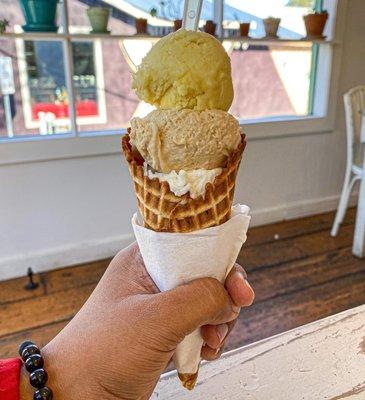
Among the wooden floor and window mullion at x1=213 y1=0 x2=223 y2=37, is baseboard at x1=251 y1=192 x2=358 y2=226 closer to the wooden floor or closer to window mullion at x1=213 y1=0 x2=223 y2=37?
the wooden floor

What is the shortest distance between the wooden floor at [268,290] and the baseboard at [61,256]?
0.05m

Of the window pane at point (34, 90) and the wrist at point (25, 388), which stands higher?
the window pane at point (34, 90)

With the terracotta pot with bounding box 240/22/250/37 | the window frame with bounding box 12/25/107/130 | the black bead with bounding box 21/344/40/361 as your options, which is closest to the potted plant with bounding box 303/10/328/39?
the terracotta pot with bounding box 240/22/250/37

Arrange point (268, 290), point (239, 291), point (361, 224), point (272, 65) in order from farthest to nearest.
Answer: point (272, 65), point (361, 224), point (268, 290), point (239, 291)

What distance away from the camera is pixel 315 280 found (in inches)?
88.3

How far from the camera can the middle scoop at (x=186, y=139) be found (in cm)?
64

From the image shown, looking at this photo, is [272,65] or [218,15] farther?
[272,65]

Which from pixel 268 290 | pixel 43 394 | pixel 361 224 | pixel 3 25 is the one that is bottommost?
pixel 268 290

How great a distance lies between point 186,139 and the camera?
0.64 meters

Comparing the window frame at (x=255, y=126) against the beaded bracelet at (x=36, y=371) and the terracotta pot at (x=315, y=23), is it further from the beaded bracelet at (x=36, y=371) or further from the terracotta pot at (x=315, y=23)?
the beaded bracelet at (x=36, y=371)

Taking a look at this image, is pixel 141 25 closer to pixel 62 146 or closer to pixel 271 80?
pixel 62 146

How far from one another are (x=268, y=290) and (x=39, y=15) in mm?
1834

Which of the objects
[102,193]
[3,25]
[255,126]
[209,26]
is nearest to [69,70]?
[3,25]

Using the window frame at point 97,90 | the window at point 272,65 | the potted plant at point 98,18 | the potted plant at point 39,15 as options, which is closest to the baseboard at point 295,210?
the window at point 272,65
